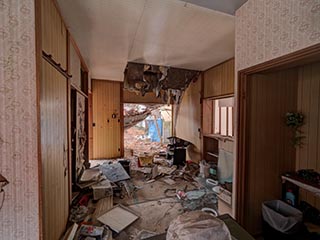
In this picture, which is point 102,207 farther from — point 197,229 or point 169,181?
point 197,229

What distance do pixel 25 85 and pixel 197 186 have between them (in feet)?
11.9

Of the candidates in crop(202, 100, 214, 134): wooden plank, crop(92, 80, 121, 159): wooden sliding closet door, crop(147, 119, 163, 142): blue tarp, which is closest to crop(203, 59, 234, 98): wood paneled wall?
crop(202, 100, 214, 134): wooden plank

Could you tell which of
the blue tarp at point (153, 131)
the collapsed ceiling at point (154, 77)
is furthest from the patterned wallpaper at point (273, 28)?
the blue tarp at point (153, 131)

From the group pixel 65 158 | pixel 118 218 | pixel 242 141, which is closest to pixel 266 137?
pixel 242 141

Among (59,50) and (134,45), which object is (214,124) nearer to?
(134,45)

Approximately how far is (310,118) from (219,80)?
2.37 m

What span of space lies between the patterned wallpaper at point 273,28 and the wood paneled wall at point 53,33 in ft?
6.18

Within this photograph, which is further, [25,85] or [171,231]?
[25,85]

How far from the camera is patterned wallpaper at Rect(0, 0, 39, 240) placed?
3.82 feet

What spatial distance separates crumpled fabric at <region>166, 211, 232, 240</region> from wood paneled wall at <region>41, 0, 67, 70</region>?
164cm

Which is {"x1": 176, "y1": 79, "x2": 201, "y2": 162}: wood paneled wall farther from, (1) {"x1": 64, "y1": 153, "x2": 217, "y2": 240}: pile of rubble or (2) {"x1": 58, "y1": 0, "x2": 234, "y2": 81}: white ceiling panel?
(2) {"x1": 58, "y1": 0, "x2": 234, "y2": 81}: white ceiling panel

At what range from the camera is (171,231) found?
2.65 feet

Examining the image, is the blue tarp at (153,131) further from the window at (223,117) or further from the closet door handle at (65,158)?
the closet door handle at (65,158)

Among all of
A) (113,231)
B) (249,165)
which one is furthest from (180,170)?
(249,165)
